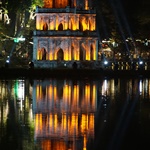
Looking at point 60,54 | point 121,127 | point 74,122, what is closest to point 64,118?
point 74,122

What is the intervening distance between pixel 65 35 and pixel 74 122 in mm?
49729

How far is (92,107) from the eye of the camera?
981 inches

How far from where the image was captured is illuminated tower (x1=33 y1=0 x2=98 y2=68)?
227 feet

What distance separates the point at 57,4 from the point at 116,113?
50227 mm

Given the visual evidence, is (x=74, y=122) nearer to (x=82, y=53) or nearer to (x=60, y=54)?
(x=82, y=53)

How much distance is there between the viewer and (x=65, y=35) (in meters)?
69.1

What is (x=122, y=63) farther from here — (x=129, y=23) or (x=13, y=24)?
(x=13, y=24)

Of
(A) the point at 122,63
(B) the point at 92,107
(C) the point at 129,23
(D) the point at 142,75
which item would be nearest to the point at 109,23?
(C) the point at 129,23

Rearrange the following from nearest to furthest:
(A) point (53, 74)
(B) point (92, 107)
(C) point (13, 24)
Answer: (B) point (92, 107)
(A) point (53, 74)
(C) point (13, 24)

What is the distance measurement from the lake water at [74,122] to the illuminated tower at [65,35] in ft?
125

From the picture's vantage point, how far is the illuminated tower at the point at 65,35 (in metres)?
69.1

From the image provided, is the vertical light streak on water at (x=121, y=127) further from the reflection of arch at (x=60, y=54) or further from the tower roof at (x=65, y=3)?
the reflection of arch at (x=60, y=54)

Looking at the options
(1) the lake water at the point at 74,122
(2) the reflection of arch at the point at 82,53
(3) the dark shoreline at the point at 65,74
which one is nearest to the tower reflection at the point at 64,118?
(1) the lake water at the point at 74,122

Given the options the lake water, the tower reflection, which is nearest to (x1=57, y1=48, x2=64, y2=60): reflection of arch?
the tower reflection
